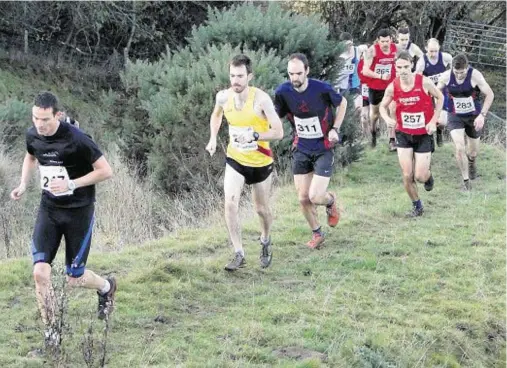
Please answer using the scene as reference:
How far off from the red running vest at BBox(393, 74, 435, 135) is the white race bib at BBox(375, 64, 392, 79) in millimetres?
3746

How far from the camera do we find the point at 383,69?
1443cm

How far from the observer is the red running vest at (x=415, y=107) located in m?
10.6

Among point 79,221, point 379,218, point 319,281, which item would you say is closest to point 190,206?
point 379,218

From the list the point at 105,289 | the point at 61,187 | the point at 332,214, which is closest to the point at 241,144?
the point at 332,214

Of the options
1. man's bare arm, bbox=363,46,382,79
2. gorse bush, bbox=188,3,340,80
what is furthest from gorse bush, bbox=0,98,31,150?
man's bare arm, bbox=363,46,382,79

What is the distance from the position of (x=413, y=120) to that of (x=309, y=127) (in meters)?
2.13

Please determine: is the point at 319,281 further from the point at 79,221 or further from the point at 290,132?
the point at 290,132

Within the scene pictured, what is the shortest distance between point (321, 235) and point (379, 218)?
1.58 meters

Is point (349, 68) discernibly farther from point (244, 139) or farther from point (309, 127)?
point (244, 139)

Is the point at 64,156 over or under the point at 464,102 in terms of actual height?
under

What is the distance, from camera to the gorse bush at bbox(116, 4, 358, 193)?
13.4 m

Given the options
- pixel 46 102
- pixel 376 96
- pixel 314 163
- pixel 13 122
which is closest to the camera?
pixel 46 102

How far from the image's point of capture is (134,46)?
30.8 m

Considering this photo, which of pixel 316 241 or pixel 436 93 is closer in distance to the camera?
pixel 316 241
